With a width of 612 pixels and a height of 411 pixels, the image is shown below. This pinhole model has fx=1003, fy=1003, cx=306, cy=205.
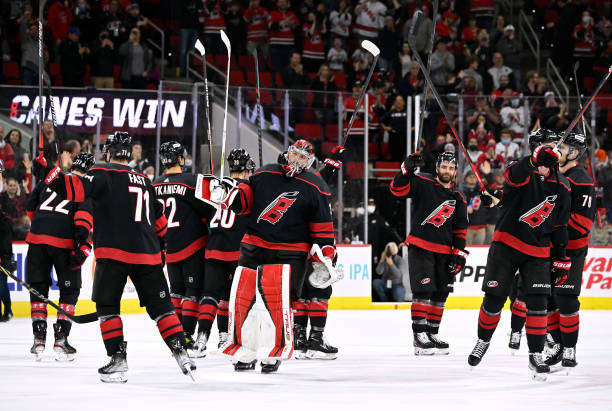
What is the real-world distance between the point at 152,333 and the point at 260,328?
3.10 meters

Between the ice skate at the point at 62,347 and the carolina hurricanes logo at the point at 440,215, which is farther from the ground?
the carolina hurricanes logo at the point at 440,215

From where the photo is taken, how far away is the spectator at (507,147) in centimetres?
1228

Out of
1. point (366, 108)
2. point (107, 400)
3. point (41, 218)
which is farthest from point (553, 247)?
point (366, 108)

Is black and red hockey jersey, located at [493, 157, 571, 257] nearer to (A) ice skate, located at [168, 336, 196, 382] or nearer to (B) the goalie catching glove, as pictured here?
(B) the goalie catching glove

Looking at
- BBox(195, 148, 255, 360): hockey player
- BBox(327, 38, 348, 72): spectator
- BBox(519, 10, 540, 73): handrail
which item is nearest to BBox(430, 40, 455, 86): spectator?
BBox(327, 38, 348, 72): spectator

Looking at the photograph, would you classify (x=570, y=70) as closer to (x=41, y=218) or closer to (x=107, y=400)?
(x=41, y=218)

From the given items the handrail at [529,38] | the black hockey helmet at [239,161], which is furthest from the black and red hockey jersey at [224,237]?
the handrail at [529,38]

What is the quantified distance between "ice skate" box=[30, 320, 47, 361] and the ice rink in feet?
0.23

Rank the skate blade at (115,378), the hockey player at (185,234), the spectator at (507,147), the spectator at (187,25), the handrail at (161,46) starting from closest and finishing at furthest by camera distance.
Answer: the skate blade at (115,378) → the hockey player at (185,234) → the spectator at (507,147) → the spectator at (187,25) → the handrail at (161,46)

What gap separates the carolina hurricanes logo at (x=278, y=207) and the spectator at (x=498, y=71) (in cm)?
932

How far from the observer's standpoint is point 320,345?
7.27 m

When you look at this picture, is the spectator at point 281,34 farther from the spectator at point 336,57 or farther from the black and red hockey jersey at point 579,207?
the black and red hockey jersey at point 579,207

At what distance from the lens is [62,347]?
7.05 m

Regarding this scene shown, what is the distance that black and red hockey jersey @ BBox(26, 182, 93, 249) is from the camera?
7.27 meters
